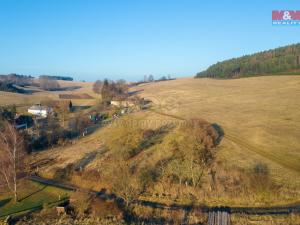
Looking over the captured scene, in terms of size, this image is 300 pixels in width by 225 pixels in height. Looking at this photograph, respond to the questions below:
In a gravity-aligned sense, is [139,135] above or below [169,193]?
above

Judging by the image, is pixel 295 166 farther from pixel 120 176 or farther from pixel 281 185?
pixel 120 176

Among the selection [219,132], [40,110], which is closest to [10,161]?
[219,132]

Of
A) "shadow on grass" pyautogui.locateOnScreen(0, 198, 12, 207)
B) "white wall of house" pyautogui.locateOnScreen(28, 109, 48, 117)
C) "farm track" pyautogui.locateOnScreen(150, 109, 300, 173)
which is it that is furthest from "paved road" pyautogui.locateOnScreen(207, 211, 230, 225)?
"white wall of house" pyautogui.locateOnScreen(28, 109, 48, 117)

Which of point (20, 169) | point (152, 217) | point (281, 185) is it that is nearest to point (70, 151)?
point (20, 169)

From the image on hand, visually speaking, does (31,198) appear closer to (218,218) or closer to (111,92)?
(218,218)

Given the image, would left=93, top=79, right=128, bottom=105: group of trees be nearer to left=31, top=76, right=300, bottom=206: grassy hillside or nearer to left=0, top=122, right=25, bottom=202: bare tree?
left=31, top=76, right=300, bottom=206: grassy hillside

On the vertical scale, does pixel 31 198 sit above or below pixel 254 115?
below

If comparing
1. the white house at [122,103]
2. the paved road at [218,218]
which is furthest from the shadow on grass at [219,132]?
the white house at [122,103]

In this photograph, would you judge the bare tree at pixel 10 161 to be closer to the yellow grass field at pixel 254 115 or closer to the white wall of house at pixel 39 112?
the yellow grass field at pixel 254 115
